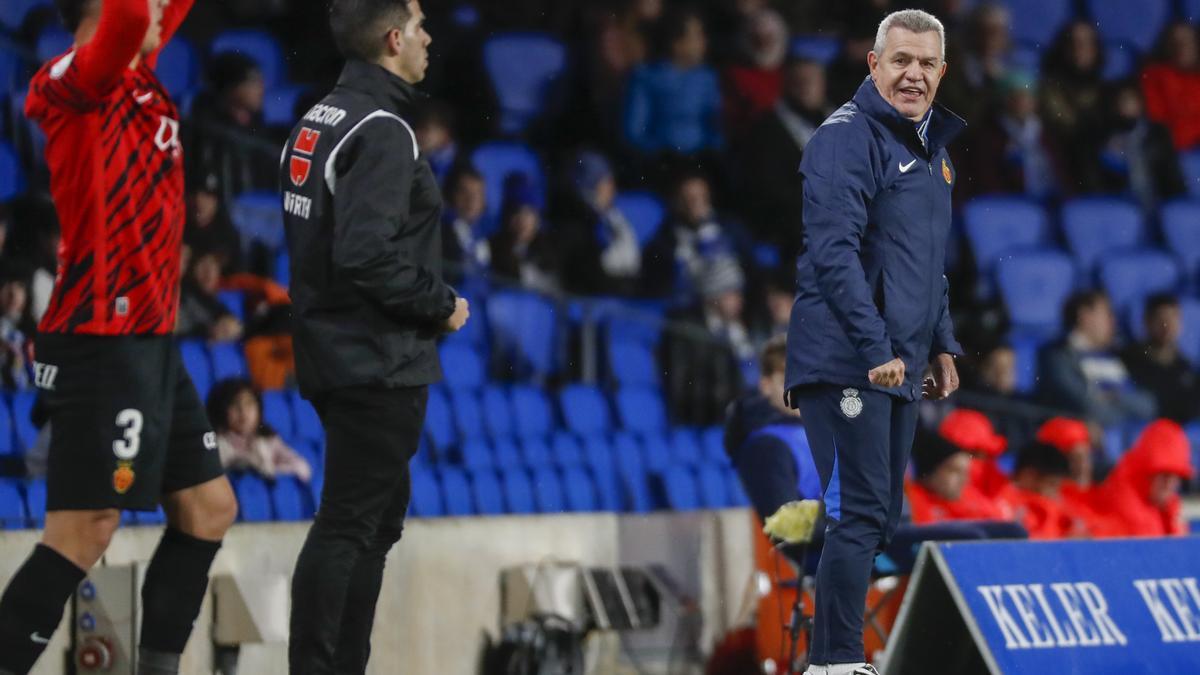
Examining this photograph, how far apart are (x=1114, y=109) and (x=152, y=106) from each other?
35.1 feet

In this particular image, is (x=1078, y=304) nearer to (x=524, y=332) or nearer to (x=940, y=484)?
(x=524, y=332)

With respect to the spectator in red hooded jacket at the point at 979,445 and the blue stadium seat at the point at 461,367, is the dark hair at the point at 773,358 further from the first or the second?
the blue stadium seat at the point at 461,367

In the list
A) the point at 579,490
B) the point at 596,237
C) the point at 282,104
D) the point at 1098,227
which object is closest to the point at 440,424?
the point at 579,490

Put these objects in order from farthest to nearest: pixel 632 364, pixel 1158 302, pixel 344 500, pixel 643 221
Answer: pixel 1158 302 < pixel 643 221 < pixel 632 364 < pixel 344 500

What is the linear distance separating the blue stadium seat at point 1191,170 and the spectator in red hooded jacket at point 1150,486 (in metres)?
5.04

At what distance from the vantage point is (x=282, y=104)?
1079cm

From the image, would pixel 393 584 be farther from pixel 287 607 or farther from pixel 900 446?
pixel 900 446

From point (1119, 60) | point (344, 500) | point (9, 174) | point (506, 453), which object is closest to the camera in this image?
point (344, 500)

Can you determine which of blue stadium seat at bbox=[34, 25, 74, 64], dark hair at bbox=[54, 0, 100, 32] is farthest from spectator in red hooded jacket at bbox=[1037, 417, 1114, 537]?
dark hair at bbox=[54, 0, 100, 32]

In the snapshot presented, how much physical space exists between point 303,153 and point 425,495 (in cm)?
393

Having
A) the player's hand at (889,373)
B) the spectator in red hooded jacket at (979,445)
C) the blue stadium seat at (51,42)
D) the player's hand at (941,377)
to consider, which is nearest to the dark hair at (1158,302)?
the spectator in red hooded jacket at (979,445)

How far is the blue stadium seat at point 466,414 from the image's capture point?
935cm

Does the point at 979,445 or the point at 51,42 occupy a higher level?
the point at 51,42

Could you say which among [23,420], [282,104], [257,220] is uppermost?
[282,104]
